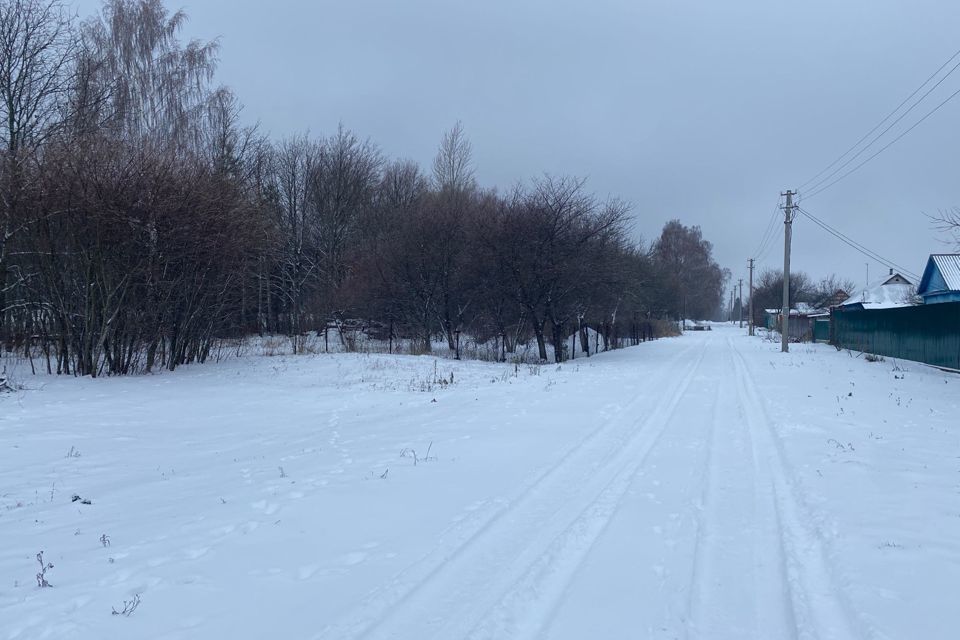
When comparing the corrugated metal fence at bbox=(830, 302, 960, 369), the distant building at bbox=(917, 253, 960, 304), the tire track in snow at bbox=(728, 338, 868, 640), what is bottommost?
the tire track in snow at bbox=(728, 338, 868, 640)

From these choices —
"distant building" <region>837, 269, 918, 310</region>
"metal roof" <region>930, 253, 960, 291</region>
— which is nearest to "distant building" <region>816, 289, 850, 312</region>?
"distant building" <region>837, 269, 918, 310</region>

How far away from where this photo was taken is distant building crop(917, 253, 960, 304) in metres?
34.8

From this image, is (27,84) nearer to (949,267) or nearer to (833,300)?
(949,267)

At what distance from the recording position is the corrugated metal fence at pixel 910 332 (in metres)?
18.9

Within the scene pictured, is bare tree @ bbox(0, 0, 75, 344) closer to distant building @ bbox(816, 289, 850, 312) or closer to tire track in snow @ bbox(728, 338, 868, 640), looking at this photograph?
tire track in snow @ bbox(728, 338, 868, 640)

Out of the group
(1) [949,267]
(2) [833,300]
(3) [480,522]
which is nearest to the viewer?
(3) [480,522]

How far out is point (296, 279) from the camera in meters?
39.8

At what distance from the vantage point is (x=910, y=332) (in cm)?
2225

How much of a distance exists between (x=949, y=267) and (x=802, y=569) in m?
39.5

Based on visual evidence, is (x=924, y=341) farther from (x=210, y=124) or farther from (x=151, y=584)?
(x=210, y=124)

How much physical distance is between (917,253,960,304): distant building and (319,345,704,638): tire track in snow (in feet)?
118

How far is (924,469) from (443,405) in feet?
26.8

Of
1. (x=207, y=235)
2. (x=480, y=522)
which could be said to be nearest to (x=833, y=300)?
(x=207, y=235)

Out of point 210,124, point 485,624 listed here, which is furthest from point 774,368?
point 210,124
